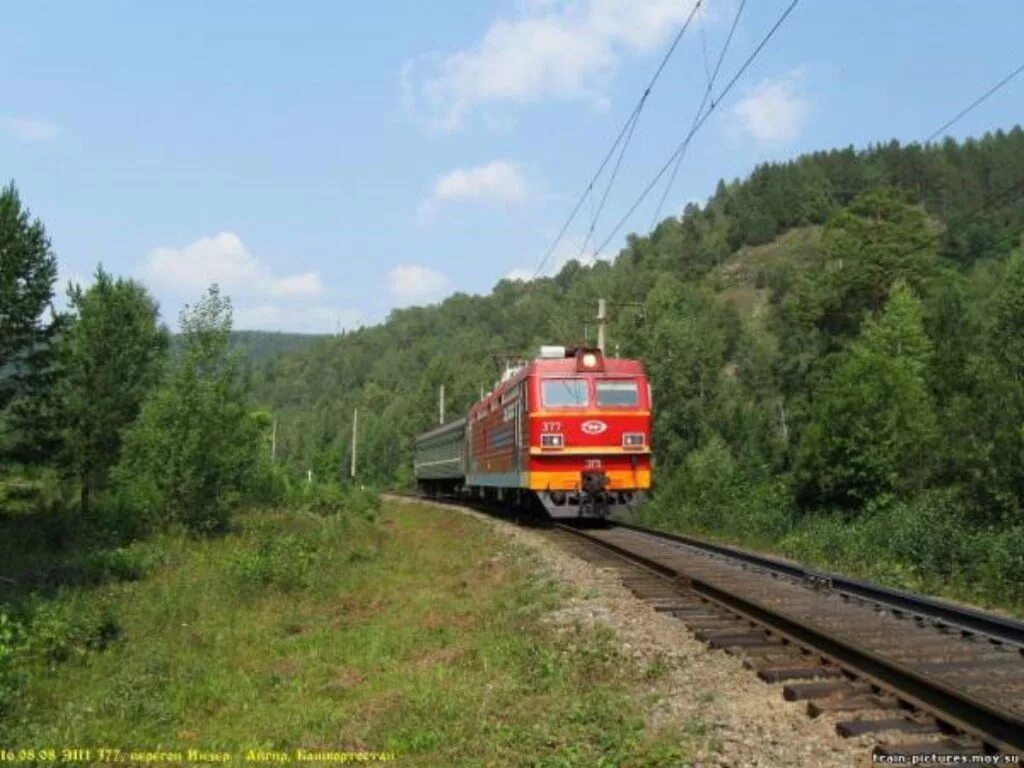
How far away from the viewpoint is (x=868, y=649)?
7609 millimetres

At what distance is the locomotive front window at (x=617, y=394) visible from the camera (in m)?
21.1

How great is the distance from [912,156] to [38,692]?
142m

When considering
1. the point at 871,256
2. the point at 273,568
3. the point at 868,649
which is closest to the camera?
the point at 868,649

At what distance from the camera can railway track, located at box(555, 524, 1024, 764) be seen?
573cm

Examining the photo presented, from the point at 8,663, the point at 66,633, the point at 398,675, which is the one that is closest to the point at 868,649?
the point at 398,675

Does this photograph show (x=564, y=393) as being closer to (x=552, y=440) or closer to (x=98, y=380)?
(x=552, y=440)

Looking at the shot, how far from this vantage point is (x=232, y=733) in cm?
686

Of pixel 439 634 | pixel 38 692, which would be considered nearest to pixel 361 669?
pixel 439 634

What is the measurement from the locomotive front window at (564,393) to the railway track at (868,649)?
7.33 m

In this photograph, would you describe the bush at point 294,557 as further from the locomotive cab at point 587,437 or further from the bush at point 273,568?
the locomotive cab at point 587,437

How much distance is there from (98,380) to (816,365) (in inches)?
1530

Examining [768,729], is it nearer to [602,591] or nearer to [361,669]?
[361,669]

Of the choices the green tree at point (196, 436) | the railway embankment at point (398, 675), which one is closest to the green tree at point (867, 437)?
the railway embankment at point (398, 675)

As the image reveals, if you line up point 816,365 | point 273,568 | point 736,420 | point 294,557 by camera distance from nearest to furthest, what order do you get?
1. point 273,568
2. point 294,557
3. point 816,365
4. point 736,420
